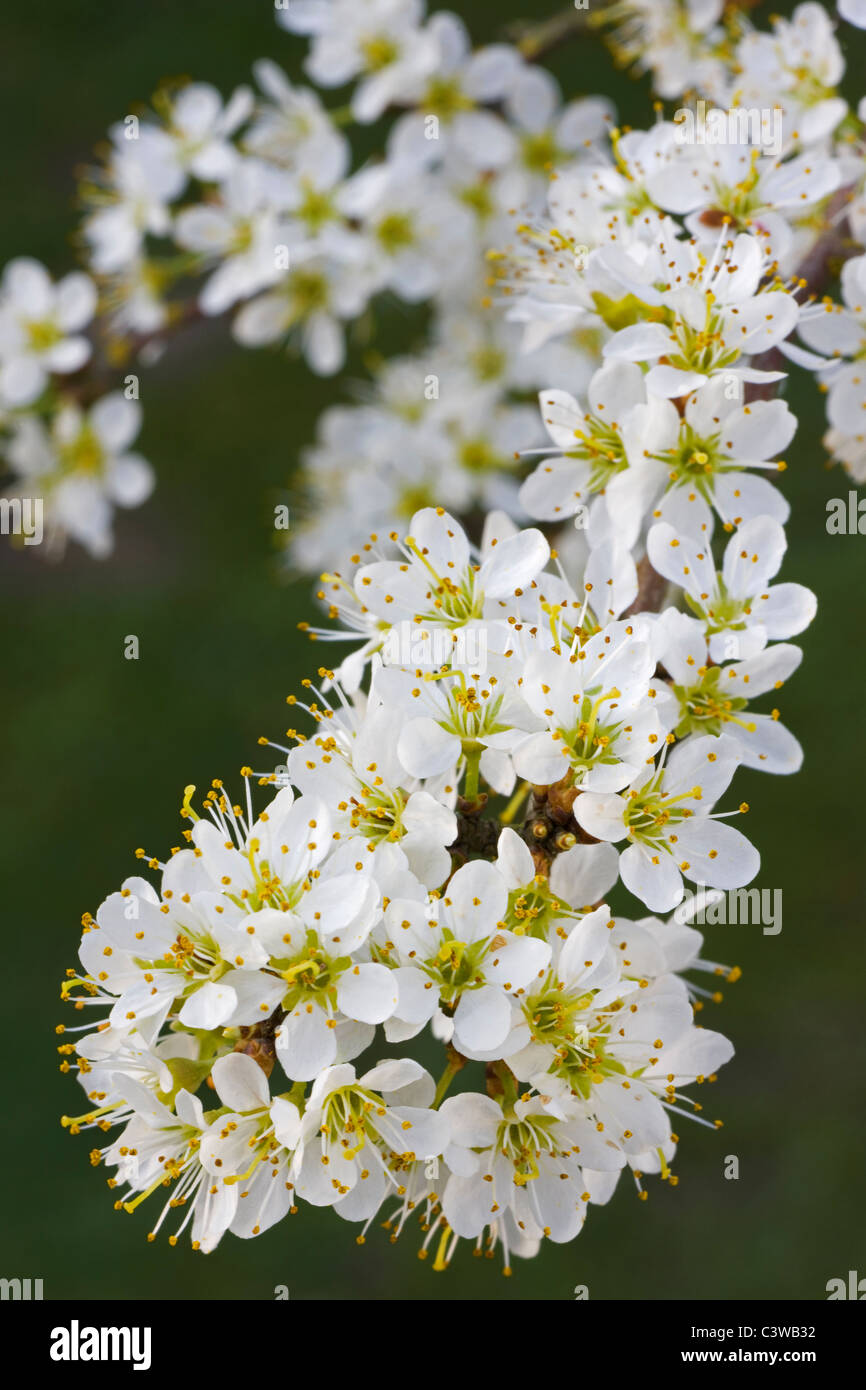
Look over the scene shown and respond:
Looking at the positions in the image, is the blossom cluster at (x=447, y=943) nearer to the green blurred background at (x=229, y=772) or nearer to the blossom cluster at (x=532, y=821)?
the blossom cluster at (x=532, y=821)

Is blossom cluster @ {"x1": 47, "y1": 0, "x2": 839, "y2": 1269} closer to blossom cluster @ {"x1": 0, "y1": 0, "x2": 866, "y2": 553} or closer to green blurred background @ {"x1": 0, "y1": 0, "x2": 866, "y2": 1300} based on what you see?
blossom cluster @ {"x1": 0, "y1": 0, "x2": 866, "y2": 553}

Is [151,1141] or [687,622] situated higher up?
[687,622]

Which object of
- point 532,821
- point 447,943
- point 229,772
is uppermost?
point 229,772

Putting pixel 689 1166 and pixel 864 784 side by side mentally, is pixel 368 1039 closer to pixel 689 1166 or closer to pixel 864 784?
pixel 689 1166

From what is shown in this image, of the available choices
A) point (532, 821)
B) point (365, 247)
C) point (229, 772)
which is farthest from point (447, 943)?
point (229, 772)

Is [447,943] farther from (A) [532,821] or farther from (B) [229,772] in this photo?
(B) [229,772]

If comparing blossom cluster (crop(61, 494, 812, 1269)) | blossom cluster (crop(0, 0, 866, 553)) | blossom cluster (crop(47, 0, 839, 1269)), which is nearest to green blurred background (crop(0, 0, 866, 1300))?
blossom cluster (crop(0, 0, 866, 553))

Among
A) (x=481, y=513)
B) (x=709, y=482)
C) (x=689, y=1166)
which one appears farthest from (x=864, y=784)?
(x=709, y=482)

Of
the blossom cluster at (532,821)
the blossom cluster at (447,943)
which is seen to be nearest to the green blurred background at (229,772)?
the blossom cluster at (532,821)
